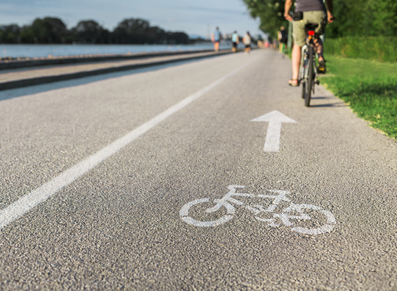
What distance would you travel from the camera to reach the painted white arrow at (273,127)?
16.0 feet

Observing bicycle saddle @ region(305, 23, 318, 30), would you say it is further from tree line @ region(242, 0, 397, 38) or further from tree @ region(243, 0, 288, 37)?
tree @ region(243, 0, 288, 37)

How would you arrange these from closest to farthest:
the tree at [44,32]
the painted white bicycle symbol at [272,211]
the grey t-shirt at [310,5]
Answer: the painted white bicycle symbol at [272,211] → the grey t-shirt at [310,5] → the tree at [44,32]

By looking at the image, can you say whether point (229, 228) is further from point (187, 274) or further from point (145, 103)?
point (145, 103)

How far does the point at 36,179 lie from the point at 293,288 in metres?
2.54

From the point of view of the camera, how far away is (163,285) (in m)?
2.05

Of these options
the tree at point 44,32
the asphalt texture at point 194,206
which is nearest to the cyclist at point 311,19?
the asphalt texture at point 194,206

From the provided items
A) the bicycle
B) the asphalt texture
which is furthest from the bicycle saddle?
the asphalt texture

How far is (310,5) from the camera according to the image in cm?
708

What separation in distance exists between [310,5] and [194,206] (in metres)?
5.31

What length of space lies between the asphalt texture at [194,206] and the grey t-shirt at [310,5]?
2063 mm

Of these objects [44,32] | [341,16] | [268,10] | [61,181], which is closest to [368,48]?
[61,181]

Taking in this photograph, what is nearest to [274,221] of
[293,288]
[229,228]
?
[229,228]

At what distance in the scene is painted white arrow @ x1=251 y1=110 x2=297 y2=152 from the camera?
16.0ft

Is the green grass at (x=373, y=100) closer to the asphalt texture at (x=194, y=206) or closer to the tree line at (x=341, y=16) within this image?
the asphalt texture at (x=194, y=206)
